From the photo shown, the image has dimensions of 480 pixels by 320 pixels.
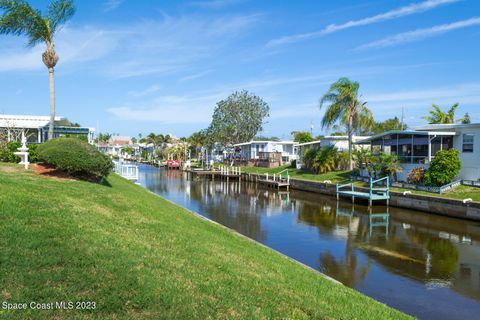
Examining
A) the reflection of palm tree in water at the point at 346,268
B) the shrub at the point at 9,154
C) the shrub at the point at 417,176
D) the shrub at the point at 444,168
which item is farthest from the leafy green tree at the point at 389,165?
the shrub at the point at 9,154

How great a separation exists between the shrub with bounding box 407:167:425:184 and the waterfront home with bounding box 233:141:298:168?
1178 inches

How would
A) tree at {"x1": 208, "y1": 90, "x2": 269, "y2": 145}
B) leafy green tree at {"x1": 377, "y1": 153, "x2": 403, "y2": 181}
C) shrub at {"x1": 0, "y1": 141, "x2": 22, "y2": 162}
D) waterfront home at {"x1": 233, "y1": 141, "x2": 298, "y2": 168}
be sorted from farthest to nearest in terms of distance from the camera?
tree at {"x1": 208, "y1": 90, "x2": 269, "y2": 145}
waterfront home at {"x1": 233, "y1": 141, "x2": 298, "y2": 168}
leafy green tree at {"x1": 377, "y1": 153, "x2": 403, "y2": 181}
shrub at {"x1": 0, "y1": 141, "x2": 22, "y2": 162}

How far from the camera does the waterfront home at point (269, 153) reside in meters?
62.0

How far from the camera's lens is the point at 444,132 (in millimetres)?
29500

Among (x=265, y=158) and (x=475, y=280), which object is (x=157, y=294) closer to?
(x=475, y=280)

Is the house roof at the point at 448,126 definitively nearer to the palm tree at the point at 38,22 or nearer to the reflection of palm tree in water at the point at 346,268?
the reflection of palm tree in water at the point at 346,268

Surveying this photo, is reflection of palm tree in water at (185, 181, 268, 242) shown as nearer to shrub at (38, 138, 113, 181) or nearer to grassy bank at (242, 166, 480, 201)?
grassy bank at (242, 166, 480, 201)

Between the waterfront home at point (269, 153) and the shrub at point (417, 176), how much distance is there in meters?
29.9

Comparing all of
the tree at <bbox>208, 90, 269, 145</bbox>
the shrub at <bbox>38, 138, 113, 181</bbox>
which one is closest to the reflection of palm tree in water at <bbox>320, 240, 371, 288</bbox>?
the shrub at <bbox>38, 138, 113, 181</bbox>

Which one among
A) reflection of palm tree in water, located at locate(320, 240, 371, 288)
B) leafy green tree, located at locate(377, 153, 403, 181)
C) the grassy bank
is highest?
leafy green tree, located at locate(377, 153, 403, 181)

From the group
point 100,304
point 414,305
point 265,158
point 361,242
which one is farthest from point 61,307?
point 265,158

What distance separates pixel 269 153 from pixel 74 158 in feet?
158

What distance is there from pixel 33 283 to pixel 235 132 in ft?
249

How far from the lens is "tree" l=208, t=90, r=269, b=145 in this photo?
79.8 meters
